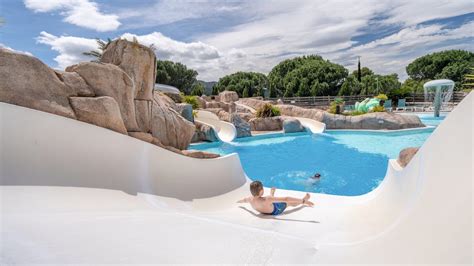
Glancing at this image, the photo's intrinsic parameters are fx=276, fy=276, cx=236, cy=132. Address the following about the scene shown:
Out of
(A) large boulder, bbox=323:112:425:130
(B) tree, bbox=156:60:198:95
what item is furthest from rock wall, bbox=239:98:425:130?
(B) tree, bbox=156:60:198:95

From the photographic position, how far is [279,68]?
153 feet

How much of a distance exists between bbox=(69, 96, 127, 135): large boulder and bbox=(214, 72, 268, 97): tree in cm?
4072

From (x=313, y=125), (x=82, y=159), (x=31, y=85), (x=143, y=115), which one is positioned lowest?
(x=313, y=125)

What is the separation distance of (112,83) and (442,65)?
53607 millimetres

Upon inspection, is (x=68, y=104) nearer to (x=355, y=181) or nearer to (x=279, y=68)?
(x=355, y=181)

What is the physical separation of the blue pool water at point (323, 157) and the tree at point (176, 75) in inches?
1074

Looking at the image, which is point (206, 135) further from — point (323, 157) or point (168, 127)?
point (168, 127)

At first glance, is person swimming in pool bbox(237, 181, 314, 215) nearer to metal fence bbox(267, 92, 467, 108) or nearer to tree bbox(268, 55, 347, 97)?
metal fence bbox(267, 92, 467, 108)

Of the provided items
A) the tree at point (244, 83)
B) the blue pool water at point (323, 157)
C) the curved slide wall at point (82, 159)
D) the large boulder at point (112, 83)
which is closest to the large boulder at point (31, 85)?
the curved slide wall at point (82, 159)

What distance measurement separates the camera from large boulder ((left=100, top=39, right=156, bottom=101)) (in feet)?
15.7

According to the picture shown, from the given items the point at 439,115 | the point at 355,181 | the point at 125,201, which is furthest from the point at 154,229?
the point at 439,115

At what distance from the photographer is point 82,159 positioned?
316 centimetres

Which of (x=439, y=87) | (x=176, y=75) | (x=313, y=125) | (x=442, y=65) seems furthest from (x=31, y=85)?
(x=442, y=65)

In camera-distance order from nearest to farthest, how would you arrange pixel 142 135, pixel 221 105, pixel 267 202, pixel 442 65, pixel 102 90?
pixel 267 202, pixel 102 90, pixel 142 135, pixel 221 105, pixel 442 65
